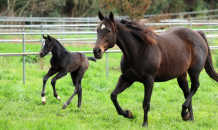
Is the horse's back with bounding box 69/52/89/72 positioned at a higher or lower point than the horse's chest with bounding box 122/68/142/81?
lower

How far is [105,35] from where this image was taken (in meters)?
4.30

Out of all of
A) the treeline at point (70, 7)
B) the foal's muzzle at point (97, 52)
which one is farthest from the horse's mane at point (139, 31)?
the treeline at point (70, 7)

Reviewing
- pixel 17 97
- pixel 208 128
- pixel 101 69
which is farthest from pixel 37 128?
pixel 101 69

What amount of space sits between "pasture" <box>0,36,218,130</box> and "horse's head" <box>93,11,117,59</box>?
1.45 m

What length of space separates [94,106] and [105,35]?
259 centimetres

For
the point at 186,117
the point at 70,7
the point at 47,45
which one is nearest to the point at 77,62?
the point at 47,45

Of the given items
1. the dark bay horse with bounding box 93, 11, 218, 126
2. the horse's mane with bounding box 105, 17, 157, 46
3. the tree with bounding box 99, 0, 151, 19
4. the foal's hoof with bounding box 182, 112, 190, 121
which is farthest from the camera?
the tree with bounding box 99, 0, 151, 19

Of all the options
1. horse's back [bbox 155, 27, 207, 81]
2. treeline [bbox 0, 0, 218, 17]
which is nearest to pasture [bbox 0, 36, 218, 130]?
horse's back [bbox 155, 27, 207, 81]

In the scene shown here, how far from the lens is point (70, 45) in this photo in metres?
15.4

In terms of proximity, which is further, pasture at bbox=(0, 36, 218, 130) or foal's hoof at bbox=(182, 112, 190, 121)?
foal's hoof at bbox=(182, 112, 190, 121)

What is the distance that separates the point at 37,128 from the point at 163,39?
2922 mm

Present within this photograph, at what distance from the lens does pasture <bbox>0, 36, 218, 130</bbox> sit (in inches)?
195

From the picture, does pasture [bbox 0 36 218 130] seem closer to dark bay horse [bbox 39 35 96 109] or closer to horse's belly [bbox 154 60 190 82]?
dark bay horse [bbox 39 35 96 109]

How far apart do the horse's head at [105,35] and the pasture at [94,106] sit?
1446mm
